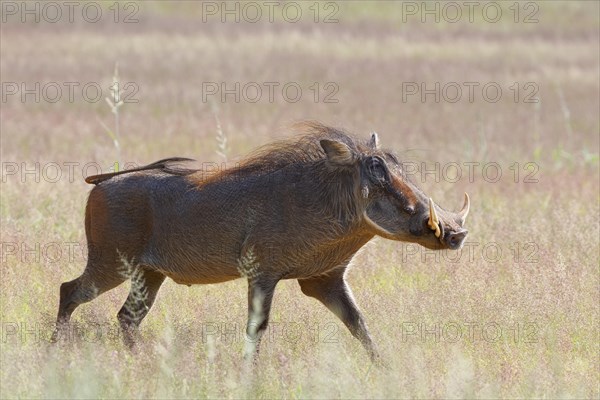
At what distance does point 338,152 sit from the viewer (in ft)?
18.8

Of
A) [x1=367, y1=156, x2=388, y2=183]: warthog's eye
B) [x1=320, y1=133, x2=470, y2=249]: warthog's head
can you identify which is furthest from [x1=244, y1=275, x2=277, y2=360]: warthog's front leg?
[x1=367, y1=156, x2=388, y2=183]: warthog's eye

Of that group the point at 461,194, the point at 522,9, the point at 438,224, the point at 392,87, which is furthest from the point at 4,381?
the point at 522,9

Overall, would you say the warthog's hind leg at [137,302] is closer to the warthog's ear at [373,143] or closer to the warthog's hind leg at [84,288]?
the warthog's hind leg at [84,288]

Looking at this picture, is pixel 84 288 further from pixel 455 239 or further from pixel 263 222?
pixel 455 239

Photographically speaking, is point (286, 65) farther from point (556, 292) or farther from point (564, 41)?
point (556, 292)

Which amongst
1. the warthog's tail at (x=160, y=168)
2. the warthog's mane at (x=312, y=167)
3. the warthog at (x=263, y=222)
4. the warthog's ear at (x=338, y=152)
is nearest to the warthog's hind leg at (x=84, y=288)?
the warthog at (x=263, y=222)

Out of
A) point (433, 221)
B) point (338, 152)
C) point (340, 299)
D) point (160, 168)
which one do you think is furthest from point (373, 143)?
point (160, 168)

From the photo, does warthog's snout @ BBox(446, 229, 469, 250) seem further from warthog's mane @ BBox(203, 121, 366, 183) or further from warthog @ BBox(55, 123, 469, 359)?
warthog's mane @ BBox(203, 121, 366, 183)

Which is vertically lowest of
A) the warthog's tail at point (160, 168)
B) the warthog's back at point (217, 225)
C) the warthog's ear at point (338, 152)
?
the warthog's back at point (217, 225)

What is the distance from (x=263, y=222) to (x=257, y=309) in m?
0.43

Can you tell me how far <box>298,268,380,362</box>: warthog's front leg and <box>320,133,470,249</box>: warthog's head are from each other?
0.47 metres

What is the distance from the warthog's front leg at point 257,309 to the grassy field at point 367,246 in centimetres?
11

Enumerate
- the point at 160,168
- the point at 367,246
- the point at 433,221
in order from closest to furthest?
the point at 433,221, the point at 160,168, the point at 367,246

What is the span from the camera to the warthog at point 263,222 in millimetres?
5609
